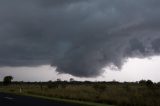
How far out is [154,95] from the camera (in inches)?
1217

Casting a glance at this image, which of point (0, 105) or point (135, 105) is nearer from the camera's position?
point (0, 105)

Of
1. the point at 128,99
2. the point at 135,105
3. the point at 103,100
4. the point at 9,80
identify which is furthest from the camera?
the point at 9,80

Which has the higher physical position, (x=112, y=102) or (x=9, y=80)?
(x=9, y=80)

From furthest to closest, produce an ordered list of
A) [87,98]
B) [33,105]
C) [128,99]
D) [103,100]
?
[87,98], [103,100], [128,99], [33,105]

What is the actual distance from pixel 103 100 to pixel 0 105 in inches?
445

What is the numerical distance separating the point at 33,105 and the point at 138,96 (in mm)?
11067

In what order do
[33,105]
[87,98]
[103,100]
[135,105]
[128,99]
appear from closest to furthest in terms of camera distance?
[33,105] → [135,105] → [128,99] → [103,100] → [87,98]

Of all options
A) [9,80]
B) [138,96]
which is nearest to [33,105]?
[138,96]

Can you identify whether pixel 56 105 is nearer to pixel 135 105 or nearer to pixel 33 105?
pixel 33 105

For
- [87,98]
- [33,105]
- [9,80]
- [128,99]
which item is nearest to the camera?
[33,105]

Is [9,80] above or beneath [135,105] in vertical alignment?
above

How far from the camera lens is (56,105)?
2444cm

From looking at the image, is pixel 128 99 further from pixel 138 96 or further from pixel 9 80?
pixel 9 80

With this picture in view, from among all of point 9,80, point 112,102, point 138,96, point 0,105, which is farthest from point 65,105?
point 9,80
